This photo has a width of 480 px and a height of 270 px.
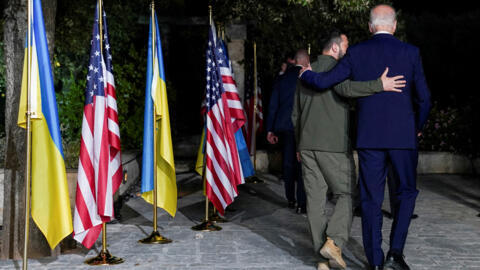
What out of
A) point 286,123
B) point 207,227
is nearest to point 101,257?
point 207,227

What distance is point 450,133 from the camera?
14266 millimetres

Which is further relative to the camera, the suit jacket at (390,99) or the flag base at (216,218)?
the flag base at (216,218)

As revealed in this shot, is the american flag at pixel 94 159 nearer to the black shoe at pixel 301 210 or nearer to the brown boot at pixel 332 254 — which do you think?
the brown boot at pixel 332 254

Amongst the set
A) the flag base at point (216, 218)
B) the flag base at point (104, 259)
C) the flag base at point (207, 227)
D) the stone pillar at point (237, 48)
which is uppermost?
the stone pillar at point (237, 48)

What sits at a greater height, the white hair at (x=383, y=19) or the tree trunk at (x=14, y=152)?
the white hair at (x=383, y=19)

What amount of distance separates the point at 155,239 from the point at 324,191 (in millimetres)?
2007

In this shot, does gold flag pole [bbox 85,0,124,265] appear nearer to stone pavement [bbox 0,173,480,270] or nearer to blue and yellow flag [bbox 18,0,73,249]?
stone pavement [bbox 0,173,480,270]

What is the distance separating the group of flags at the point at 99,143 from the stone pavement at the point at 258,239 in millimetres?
483

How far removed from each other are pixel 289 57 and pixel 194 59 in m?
9.53

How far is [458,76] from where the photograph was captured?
767 inches

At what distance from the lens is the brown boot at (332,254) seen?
6172 mm

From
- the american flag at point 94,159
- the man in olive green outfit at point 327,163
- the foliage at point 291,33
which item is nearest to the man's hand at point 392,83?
the man in olive green outfit at point 327,163

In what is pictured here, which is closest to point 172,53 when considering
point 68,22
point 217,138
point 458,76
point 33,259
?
point 68,22

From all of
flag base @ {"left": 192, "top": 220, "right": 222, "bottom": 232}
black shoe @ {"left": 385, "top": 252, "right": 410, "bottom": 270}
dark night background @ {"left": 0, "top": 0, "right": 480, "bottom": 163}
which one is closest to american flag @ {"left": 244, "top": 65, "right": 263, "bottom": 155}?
dark night background @ {"left": 0, "top": 0, "right": 480, "bottom": 163}
